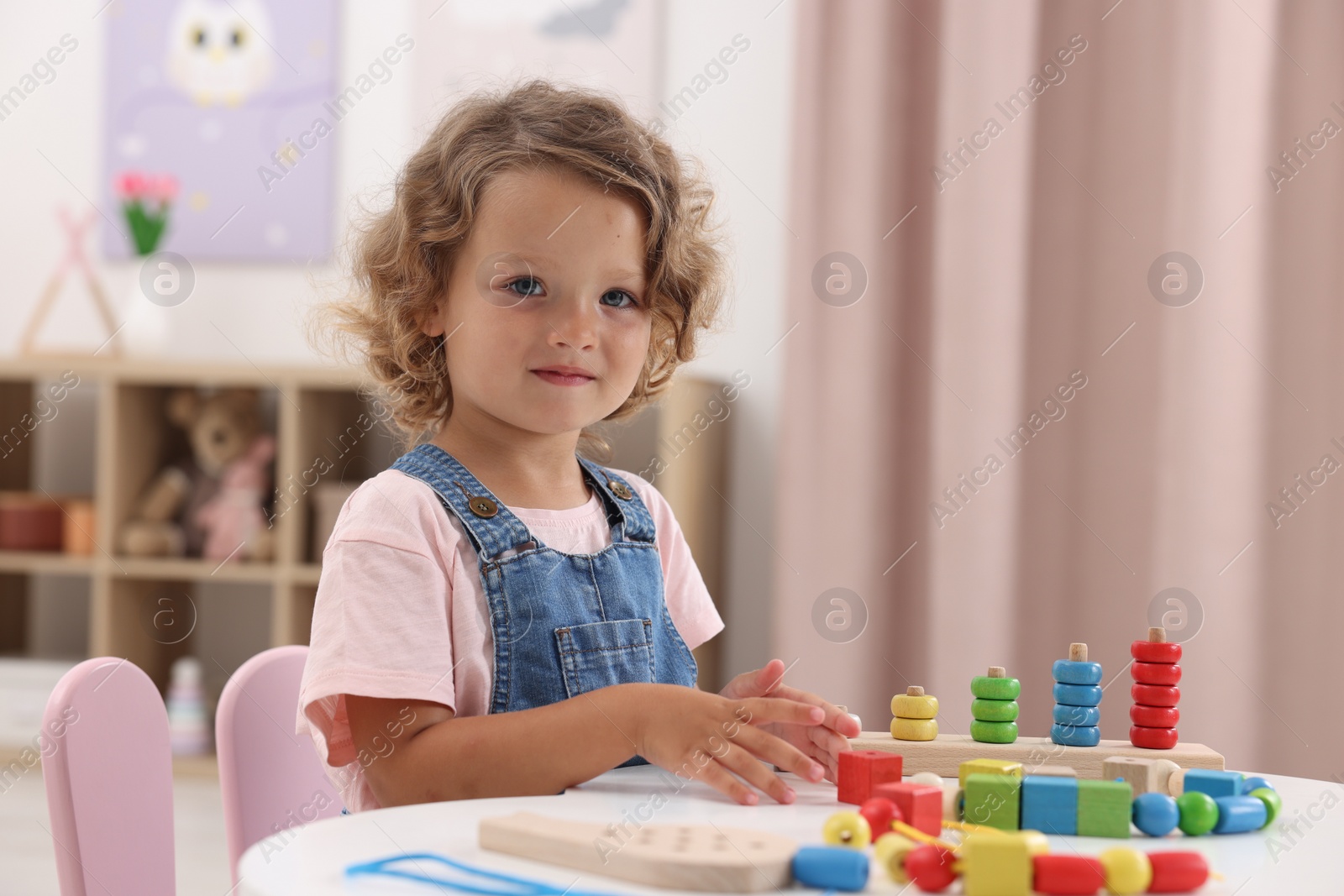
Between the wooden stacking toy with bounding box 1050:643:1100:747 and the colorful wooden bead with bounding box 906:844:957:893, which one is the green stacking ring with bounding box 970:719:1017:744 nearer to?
the wooden stacking toy with bounding box 1050:643:1100:747

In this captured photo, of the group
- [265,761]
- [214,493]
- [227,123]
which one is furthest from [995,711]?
[227,123]

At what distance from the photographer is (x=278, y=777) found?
906 mm

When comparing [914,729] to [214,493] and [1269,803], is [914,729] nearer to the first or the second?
[1269,803]

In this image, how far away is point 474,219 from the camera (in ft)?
3.16

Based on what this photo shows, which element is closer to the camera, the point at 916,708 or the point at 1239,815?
the point at 1239,815

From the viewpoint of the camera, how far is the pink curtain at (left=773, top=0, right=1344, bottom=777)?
197cm

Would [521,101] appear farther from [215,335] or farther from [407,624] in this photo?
[215,335]

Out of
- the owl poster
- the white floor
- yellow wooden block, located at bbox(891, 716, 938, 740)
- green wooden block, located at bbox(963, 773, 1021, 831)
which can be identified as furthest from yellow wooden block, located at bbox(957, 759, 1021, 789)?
the owl poster

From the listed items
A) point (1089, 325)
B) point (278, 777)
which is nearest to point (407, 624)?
point (278, 777)

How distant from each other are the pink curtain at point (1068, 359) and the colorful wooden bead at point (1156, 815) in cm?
139

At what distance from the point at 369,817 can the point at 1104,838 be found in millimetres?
348

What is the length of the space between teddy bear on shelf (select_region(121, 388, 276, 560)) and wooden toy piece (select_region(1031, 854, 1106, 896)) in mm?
2067

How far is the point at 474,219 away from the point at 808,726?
45cm

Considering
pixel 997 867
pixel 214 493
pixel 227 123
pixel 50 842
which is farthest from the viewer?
pixel 227 123
